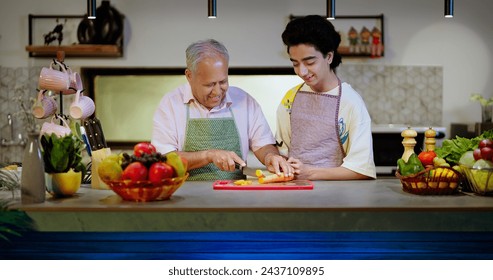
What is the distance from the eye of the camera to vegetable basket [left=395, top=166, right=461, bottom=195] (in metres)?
2.57

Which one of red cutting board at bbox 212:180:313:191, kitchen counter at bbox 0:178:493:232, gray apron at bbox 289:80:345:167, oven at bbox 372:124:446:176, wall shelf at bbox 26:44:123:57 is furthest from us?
wall shelf at bbox 26:44:123:57

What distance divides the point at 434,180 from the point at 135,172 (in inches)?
48.9

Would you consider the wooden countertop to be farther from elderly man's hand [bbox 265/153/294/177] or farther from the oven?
the oven

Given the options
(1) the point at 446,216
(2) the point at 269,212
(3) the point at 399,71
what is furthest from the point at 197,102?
(3) the point at 399,71

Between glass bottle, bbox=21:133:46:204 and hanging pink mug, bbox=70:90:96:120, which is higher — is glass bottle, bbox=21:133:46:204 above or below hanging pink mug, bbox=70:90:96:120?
below

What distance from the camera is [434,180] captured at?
8.43ft

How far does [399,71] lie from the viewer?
665 cm

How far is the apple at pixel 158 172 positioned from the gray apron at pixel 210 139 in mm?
1034

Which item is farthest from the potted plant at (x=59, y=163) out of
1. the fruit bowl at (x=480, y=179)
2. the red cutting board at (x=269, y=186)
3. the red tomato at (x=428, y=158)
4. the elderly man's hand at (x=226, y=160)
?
the fruit bowl at (x=480, y=179)

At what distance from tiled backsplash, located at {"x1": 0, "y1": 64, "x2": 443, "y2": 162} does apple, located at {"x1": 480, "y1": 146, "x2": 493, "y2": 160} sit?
4116 millimetres

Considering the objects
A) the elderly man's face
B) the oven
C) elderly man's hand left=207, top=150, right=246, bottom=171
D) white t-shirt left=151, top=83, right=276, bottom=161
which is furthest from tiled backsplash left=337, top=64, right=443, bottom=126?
elderly man's hand left=207, top=150, right=246, bottom=171

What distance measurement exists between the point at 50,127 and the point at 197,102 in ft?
2.82

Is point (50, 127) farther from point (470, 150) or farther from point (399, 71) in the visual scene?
point (399, 71)

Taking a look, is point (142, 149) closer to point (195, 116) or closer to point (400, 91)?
point (195, 116)
